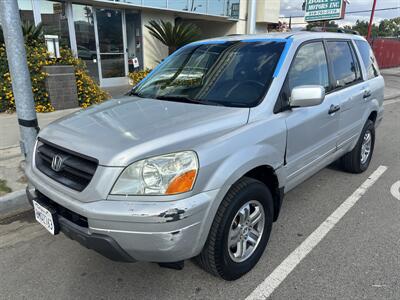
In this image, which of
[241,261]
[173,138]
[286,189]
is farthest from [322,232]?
[173,138]

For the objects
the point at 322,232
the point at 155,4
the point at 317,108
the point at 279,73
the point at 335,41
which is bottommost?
the point at 322,232

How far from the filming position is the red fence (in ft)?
76.3

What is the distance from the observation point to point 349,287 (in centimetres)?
242

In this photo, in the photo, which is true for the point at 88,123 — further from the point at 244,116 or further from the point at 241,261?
the point at 241,261

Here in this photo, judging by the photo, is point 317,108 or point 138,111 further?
point 317,108

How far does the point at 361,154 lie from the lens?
4488mm

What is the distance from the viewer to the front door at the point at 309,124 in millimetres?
2820

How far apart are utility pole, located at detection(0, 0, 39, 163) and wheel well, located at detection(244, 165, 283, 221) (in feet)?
7.80

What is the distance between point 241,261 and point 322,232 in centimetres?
109

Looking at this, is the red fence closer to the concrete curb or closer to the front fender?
the front fender

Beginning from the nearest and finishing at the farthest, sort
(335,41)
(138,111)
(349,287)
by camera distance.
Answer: (349,287), (138,111), (335,41)

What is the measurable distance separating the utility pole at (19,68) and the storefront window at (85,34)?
7.33 metres

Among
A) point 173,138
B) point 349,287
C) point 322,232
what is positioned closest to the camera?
point 173,138

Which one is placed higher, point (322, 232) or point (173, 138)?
point (173, 138)
